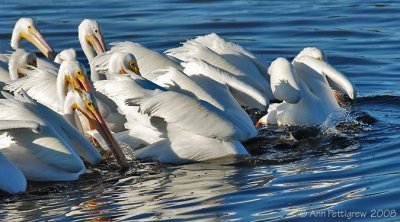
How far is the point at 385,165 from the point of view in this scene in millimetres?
7828

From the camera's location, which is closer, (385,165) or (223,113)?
(385,165)

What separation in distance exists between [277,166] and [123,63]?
1885 mm

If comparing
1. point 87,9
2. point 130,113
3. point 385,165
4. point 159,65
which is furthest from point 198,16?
point 385,165

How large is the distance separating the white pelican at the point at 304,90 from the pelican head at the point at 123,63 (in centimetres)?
122

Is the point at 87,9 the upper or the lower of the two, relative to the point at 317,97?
upper

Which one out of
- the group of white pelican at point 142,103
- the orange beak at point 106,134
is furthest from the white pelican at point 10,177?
the orange beak at point 106,134

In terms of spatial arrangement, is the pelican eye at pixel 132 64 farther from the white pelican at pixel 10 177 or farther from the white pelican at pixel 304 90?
the white pelican at pixel 10 177

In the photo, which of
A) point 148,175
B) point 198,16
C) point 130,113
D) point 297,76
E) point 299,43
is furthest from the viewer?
A: point 198,16

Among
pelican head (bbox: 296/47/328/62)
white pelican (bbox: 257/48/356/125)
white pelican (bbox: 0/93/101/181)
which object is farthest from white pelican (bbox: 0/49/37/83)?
pelican head (bbox: 296/47/328/62)

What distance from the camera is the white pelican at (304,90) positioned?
916 centimetres

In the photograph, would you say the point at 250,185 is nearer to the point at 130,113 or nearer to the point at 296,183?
the point at 296,183

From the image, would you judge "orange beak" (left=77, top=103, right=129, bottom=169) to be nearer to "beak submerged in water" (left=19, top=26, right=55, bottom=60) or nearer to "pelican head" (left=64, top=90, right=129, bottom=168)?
"pelican head" (left=64, top=90, right=129, bottom=168)

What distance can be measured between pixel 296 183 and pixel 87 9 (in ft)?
28.8

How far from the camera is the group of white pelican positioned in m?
7.67
